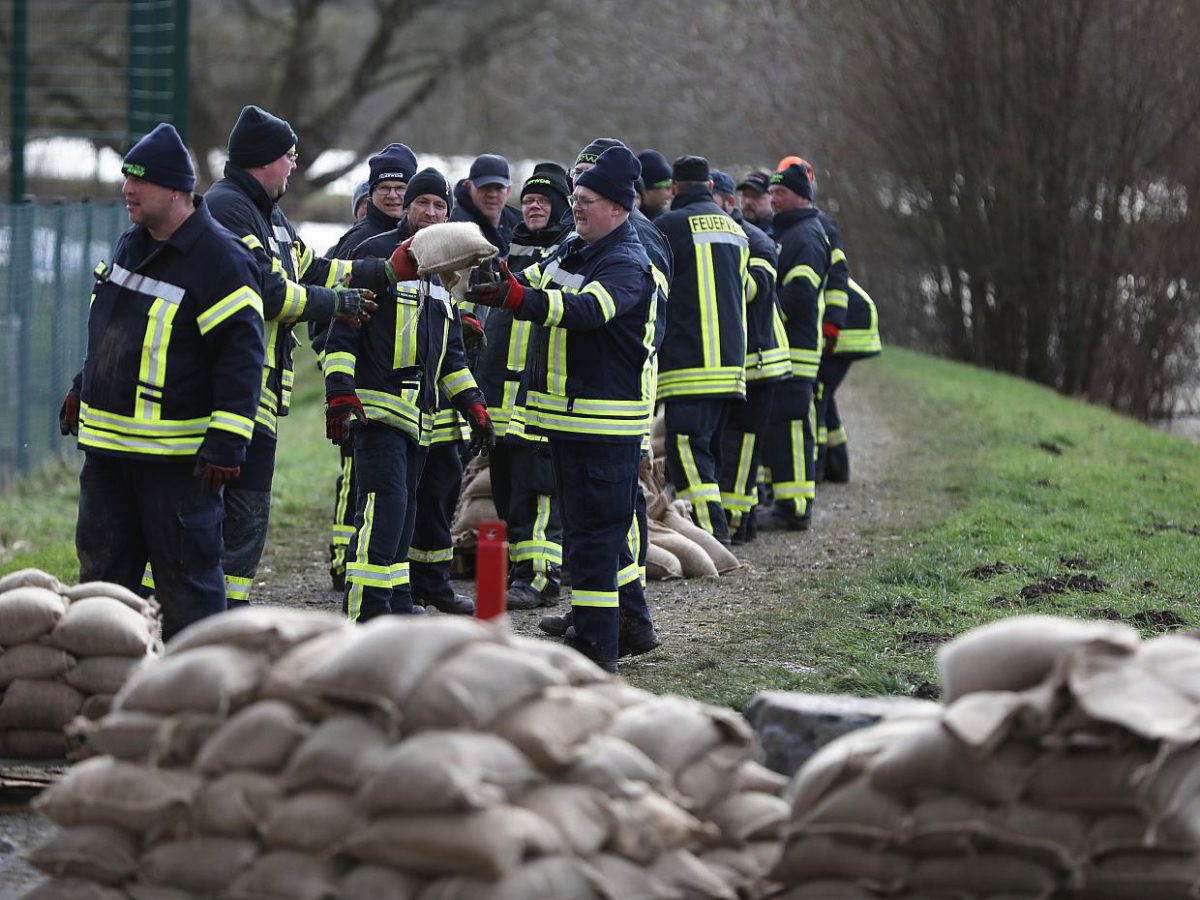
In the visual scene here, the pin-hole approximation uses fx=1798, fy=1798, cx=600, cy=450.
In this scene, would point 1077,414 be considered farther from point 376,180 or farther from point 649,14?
point 649,14

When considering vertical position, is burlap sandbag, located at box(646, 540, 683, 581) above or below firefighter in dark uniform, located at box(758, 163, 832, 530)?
below

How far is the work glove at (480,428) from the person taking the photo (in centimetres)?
859

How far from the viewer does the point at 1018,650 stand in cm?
445

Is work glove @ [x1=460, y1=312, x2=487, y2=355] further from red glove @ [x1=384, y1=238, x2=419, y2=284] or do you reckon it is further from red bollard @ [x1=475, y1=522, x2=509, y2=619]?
red bollard @ [x1=475, y1=522, x2=509, y2=619]

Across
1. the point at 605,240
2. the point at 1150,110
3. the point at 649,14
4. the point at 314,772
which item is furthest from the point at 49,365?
the point at 649,14

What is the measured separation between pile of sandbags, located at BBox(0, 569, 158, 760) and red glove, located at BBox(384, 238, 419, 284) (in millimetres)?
2355

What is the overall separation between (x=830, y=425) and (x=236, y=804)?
10.4 m

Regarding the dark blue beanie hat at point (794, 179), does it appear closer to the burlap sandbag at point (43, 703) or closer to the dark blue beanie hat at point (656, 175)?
the dark blue beanie hat at point (656, 175)

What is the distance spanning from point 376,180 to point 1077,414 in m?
12.7

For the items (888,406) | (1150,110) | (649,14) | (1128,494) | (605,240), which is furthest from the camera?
(649,14)

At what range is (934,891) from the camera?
4.37 m

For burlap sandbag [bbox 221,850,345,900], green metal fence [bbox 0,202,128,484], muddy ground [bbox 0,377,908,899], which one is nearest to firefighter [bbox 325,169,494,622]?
muddy ground [bbox 0,377,908,899]

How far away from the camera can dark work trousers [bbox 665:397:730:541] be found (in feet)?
35.4

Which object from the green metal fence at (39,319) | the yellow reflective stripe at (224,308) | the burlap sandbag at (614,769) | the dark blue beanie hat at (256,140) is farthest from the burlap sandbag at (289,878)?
the green metal fence at (39,319)
